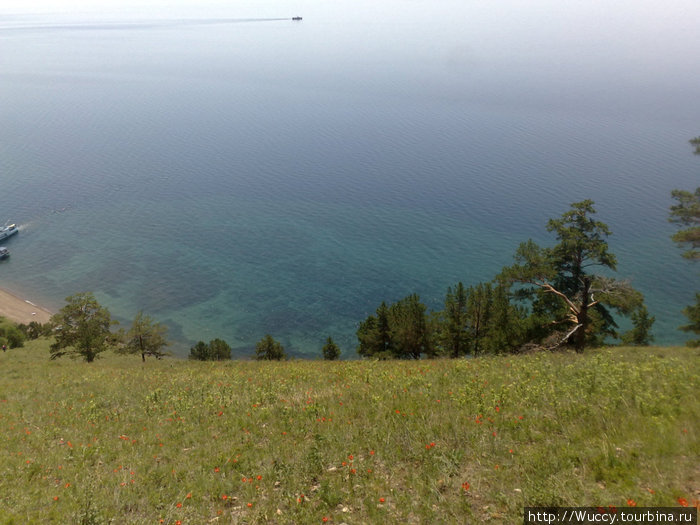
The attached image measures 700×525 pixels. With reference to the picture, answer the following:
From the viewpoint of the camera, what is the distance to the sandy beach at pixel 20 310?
237 feet

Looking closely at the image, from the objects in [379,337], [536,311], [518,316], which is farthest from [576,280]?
[379,337]

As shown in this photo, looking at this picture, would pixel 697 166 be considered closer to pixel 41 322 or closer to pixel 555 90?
pixel 555 90

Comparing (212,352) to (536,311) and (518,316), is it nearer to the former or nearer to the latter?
(518,316)

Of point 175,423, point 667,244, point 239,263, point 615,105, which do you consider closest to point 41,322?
point 239,263

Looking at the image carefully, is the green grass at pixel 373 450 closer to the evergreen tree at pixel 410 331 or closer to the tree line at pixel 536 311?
the tree line at pixel 536 311

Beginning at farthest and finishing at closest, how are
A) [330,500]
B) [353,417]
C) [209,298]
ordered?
[209,298], [353,417], [330,500]

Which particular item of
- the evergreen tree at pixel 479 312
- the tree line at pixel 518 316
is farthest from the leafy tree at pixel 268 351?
the evergreen tree at pixel 479 312

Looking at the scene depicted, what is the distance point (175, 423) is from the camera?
17.6 m

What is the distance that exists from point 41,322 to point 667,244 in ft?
370

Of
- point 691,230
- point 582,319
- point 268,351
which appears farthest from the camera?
point 268,351

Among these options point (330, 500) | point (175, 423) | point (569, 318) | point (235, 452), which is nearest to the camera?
point (330, 500)

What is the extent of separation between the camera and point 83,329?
1964 inches

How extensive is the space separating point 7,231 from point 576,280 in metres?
109

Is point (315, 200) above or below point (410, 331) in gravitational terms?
above
